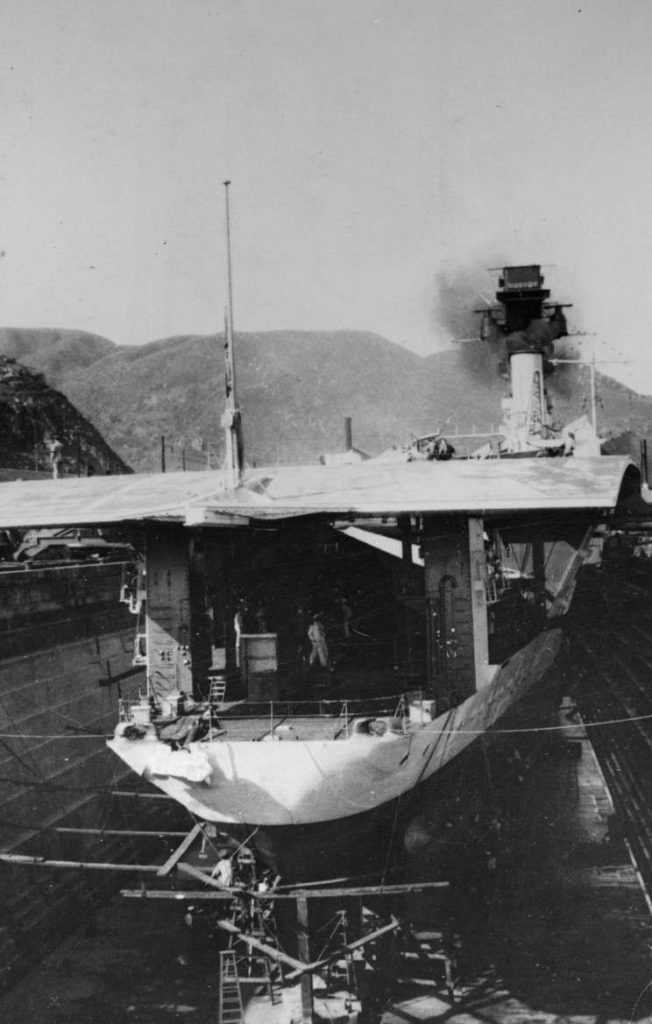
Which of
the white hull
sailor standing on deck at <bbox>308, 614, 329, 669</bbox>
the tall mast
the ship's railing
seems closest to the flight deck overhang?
the tall mast

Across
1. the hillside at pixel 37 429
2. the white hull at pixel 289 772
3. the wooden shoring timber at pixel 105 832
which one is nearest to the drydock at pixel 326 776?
the white hull at pixel 289 772

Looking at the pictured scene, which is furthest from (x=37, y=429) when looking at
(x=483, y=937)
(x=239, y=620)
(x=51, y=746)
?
(x=483, y=937)

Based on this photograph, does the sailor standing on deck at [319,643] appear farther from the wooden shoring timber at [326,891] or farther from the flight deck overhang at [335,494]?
the wooden shoring timber at [326,891]

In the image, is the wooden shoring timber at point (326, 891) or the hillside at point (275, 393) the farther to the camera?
the hillside at point (275, 393)

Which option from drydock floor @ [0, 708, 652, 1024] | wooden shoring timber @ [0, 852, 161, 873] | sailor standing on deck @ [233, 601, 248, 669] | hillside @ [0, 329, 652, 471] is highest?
hillside @ [0, 329, 652, 471]

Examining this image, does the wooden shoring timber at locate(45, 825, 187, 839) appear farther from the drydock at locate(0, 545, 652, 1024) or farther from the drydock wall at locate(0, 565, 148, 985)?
the drydock at locate(0, 545, 652, 1024)

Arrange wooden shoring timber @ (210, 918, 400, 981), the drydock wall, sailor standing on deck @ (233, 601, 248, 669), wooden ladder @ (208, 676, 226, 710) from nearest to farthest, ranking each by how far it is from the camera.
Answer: wooden shoring timber @ (210, 918, 400, 981) < the drydock wall < wooden ladder @ (208, 676, 226, 710) < sailor standing on deck @ (233, 601, 248, 669)

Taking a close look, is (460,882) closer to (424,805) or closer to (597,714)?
(424,805)
